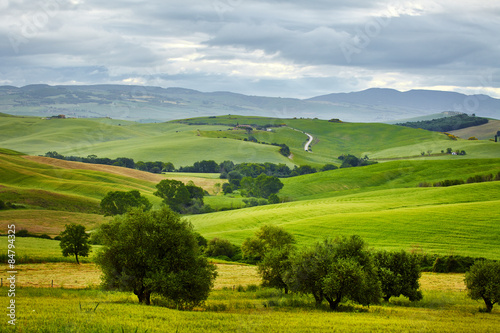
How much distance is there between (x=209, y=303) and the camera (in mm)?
31922

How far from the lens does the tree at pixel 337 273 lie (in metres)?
31.2

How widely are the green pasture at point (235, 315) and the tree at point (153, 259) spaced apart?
4.45 ft

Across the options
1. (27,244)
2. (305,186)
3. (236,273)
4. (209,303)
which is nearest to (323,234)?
(236,273)

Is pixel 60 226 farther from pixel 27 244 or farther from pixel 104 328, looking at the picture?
pixel 104 328

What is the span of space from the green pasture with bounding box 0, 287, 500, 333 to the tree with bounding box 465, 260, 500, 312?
1.25 meters

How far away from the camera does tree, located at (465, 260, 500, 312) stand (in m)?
33.5

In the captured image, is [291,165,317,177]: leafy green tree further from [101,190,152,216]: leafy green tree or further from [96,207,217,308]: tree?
[96,207,217,308]: tree

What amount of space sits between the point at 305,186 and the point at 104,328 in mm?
113244

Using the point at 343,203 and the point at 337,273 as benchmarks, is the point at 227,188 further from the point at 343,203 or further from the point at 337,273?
the point at 337,273

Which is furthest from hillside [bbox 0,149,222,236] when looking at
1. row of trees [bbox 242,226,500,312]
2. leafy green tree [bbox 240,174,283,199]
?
row of trees [bbox 242,226,500,312]

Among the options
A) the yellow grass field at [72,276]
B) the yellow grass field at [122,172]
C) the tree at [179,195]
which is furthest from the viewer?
the yellow grass field at [122,172]

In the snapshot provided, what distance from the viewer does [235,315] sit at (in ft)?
86.4

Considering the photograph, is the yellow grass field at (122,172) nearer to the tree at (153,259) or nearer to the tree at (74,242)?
the tree at (74,242)

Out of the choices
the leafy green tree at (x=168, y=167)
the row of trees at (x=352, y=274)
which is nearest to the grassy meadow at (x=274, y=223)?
the row of trees at (x=352, y=274)
